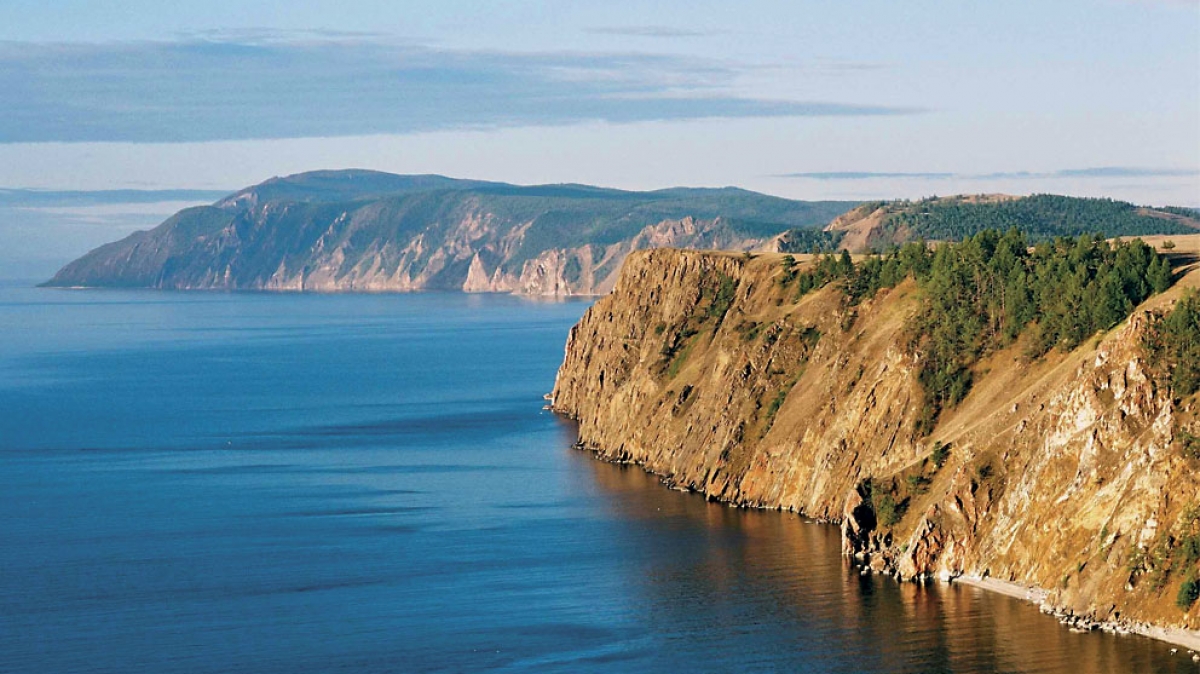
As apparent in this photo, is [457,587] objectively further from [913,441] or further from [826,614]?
[913,441]

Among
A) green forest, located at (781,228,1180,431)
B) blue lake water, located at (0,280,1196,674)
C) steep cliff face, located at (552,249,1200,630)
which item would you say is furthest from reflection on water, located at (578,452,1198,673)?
green forest, located at (781,228,1180,431)

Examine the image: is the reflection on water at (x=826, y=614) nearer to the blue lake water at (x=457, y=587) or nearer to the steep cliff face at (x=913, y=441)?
the blue lake water at (x=457, y=587)

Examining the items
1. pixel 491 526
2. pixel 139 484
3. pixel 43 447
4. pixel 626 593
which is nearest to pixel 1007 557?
pixel 626 593

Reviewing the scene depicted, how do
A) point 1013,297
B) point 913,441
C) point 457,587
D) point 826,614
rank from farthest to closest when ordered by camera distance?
1. point 1013,297
2. point 913,441
3. point 457,587
4. point 826,614

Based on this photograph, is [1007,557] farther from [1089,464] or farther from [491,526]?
[491,526]

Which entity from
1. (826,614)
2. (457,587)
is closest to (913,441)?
(826,614)

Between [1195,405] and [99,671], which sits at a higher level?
[1195,405]
